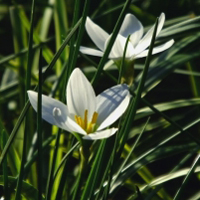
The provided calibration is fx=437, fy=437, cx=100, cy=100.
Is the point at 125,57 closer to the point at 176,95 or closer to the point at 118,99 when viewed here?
the point at 118,99

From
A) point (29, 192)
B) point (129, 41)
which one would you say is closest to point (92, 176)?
point (29, 192)

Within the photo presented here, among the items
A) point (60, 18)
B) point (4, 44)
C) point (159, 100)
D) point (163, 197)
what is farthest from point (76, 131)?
point (4, 44)

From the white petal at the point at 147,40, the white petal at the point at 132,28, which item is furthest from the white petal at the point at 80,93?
the white petal at the point at 132,28

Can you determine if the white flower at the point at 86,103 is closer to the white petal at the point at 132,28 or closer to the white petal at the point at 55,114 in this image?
the white petal at the point at 55,114

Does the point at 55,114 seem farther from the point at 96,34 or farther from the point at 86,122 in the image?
the point at 96,34

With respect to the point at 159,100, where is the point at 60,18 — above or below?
above

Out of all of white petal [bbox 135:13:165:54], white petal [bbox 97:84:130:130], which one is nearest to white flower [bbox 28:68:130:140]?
white petal [bbox 97:84:130:130]

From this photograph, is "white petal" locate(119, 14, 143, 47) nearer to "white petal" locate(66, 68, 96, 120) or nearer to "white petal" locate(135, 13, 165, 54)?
"white petal" locate(135, 13, 165, 54)
